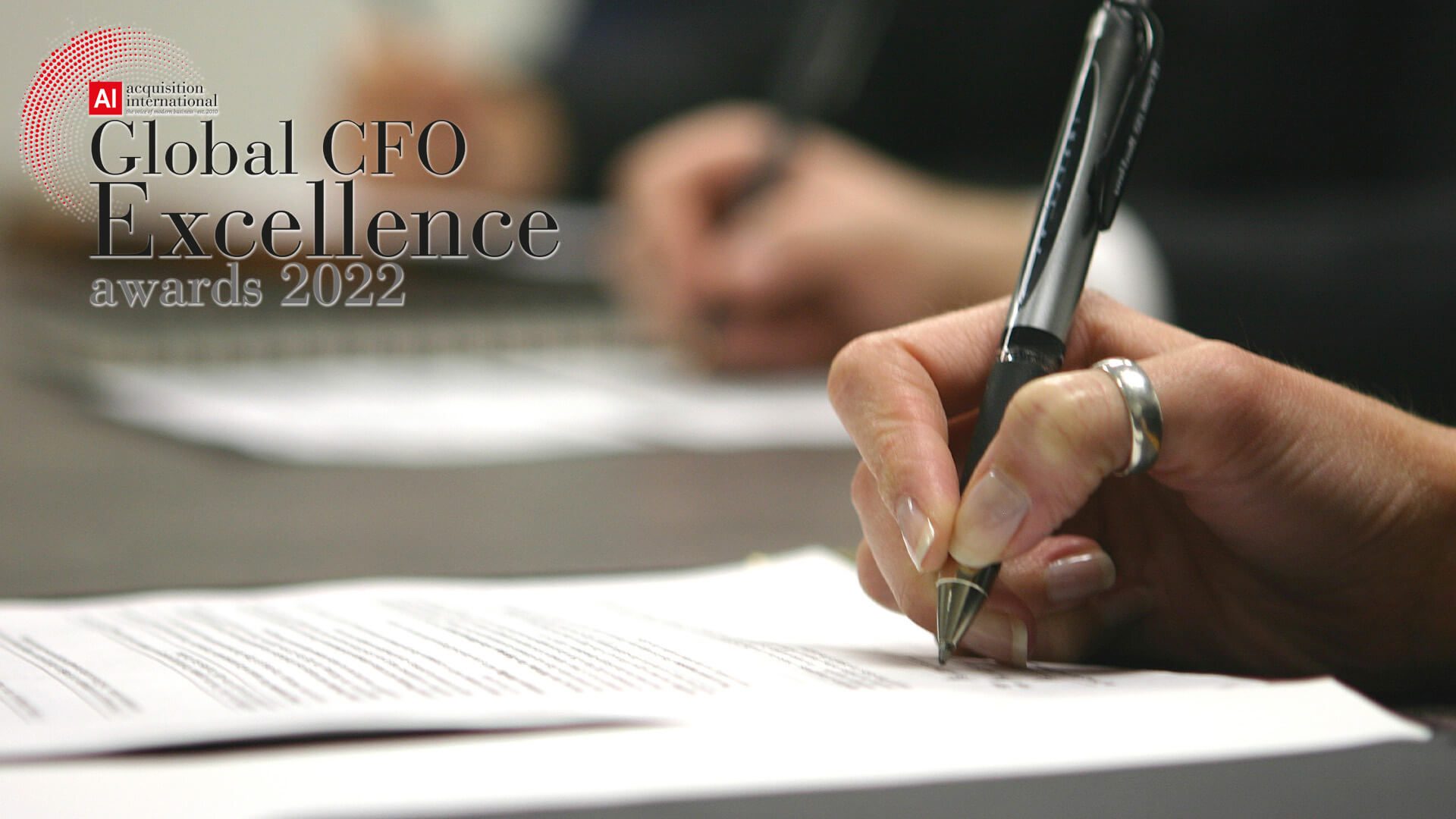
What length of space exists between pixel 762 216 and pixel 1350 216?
52 cm

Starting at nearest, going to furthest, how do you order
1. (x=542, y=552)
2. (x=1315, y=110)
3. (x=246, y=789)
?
(x=246, y=789), (x=542, y=552), (x=1315, y=110)

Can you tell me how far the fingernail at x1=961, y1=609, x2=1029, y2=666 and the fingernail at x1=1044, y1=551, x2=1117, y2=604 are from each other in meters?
0.02

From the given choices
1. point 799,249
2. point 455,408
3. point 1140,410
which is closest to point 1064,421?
point 1140,410

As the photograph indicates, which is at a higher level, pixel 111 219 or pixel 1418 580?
pixel 111 219

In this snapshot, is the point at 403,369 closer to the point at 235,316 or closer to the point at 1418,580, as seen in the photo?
the point at 235,316

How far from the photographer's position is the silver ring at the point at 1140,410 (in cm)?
32

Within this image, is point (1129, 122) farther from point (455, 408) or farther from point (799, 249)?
point (799, 249)

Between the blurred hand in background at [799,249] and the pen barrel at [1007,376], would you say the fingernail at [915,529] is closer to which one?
the pen barrel at [1007,376]

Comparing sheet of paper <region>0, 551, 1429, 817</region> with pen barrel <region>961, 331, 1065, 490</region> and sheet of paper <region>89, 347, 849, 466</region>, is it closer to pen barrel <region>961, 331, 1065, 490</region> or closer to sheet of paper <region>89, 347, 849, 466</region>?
pen barrel <region>961, 331, 1065, 490</region>

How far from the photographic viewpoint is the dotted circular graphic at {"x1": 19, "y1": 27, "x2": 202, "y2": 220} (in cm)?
90

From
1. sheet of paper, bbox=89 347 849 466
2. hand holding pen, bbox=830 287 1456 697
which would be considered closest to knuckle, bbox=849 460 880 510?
hand holding pen, bbox=830 287 1456 697

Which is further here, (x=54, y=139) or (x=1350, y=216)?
(x=1350, y=216)

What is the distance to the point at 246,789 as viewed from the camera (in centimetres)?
23

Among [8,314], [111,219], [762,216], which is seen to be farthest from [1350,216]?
[8,314]
